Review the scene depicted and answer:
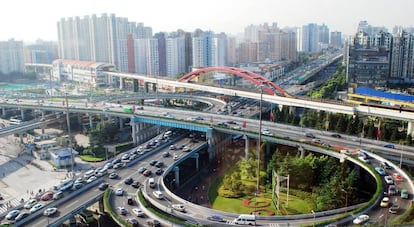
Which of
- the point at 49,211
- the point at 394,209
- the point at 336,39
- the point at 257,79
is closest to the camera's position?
the point at 394,209

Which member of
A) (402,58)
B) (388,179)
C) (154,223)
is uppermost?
(402,58)

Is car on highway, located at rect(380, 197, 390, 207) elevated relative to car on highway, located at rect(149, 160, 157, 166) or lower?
elevated

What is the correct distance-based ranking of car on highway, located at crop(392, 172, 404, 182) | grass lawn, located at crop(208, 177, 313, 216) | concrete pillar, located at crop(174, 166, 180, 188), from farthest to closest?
concrete pillar, located at crop(174, 166, 180, 188) < grass lawn, located at crop(208, 177, 313, 216) < car on highway, located at crop(392, 172, 404, 182)

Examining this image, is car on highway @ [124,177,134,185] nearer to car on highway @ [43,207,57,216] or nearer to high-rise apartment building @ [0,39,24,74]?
car on highway @ [43,207,57,216]

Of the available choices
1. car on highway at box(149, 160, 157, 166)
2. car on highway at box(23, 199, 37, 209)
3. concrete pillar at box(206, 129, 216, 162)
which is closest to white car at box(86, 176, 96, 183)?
car on highway at box(23, 199, 37, 209)

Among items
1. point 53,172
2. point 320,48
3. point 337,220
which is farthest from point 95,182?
point 320,48

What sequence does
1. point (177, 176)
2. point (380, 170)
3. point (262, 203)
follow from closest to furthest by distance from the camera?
point (380, 170)
point (262, 203)
point (177, 176)

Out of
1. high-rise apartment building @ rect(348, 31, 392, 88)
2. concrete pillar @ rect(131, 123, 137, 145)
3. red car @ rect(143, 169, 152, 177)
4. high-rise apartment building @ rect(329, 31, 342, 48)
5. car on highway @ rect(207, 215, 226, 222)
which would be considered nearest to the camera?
car on highway @ rect(207, 215, 226, 222)

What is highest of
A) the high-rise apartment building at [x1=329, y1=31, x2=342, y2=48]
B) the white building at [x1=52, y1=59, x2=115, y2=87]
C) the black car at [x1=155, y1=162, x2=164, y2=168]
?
the high-rise apartment building at [x1=329, y1=31, x2=342, y2=48]

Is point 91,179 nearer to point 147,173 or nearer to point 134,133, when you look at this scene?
point 147,173

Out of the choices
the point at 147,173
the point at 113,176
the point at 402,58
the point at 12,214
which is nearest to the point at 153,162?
the point at 147,173
